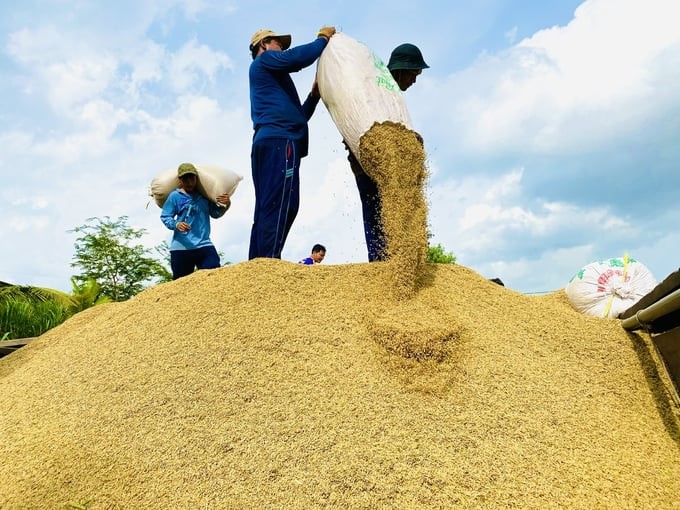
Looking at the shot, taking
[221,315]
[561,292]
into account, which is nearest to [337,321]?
[221,315]

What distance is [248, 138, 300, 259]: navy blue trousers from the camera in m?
3.70

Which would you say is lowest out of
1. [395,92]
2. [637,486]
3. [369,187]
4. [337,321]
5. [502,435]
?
[637,486]

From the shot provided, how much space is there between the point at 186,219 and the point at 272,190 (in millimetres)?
1182

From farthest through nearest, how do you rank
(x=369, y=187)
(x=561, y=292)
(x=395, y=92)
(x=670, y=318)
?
(x=561, y=292) → (x=369, y=187) → (x=395, y=92) → (x=670, y=318)

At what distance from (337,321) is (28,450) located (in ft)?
5.37

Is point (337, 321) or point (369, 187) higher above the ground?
point (369, 187)

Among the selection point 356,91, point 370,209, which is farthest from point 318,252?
point 356,91

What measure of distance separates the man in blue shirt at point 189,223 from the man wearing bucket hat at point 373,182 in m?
1.33

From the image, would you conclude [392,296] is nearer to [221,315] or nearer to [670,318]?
[221,315]

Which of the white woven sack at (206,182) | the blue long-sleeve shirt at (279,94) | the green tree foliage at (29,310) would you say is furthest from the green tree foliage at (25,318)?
the blue long-sleeve shirt at (279,94)

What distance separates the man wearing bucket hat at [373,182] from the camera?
3.97 m

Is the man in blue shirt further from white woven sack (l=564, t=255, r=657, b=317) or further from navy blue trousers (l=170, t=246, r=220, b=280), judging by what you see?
white woven sack (l=564, t=255, r=657, b=317)

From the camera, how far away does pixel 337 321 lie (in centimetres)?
288

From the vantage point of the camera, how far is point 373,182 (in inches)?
157
